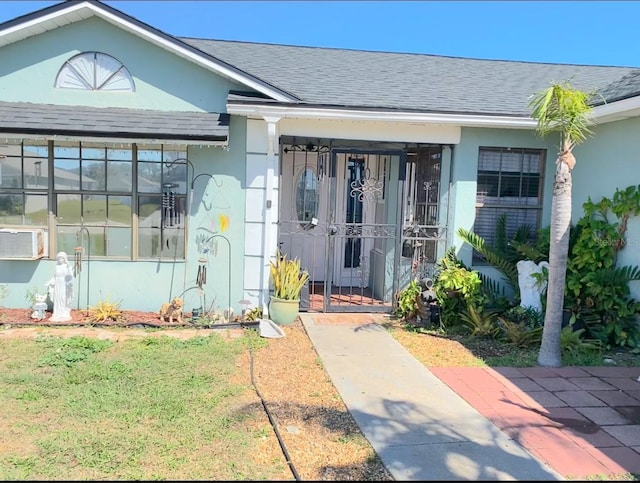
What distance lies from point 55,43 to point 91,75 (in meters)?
0.61

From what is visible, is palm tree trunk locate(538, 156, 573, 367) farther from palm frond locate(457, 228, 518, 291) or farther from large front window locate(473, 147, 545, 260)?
large front window locate(473, 147, 545, 260)

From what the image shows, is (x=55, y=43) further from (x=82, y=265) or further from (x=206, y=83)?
(x=82, y=265)

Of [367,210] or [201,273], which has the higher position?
[367,210]

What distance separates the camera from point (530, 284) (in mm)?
7078

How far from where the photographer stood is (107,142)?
6.90m

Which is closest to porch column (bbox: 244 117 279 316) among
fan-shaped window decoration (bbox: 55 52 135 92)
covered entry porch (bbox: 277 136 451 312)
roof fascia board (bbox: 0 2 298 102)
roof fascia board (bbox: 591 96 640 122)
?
covered entry porch (bbox: 277 136 451 312)

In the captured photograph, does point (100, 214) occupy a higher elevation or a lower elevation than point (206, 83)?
lower

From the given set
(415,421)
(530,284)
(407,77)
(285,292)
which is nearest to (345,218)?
(285,292)

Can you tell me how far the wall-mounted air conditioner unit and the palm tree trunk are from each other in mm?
6849

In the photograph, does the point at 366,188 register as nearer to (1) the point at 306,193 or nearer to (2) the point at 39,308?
(1) the point at 306,193

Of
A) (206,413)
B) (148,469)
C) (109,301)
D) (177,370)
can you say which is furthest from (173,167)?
(148,469)

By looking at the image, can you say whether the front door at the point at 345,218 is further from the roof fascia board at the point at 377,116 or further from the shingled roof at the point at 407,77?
the shingled roof at the point at 407,77

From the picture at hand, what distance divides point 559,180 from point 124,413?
200 inches

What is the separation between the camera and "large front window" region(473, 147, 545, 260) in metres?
8.04
